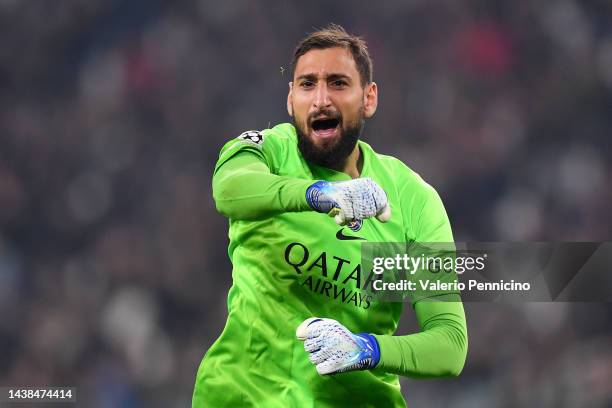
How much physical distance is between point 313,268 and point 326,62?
0.77 m

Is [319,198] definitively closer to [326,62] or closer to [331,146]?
[331,146]

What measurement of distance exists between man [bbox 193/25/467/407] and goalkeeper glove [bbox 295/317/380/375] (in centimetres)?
6

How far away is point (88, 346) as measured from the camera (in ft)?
20.0

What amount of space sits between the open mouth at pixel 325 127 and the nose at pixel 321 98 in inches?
2.4

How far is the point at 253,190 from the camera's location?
3.07 metres

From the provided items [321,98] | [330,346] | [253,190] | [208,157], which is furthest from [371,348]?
[208,157]

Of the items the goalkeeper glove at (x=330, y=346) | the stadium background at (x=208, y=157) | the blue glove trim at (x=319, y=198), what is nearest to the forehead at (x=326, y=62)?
the blue glove trim at (x=319, y=198)

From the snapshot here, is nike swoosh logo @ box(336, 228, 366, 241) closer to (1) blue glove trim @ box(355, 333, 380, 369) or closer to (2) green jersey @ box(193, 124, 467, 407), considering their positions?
(2) green jersey @ box(193, 124, 467, 407)

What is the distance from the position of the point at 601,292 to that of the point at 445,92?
2.04 m

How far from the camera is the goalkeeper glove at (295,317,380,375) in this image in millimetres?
2951

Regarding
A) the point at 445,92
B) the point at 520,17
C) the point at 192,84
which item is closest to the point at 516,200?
the point at 445,92

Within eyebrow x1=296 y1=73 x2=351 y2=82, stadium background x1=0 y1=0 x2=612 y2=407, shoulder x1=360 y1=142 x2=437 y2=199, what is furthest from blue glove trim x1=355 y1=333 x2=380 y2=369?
stadium background x1=0 y1=0 x2=612 y2=407

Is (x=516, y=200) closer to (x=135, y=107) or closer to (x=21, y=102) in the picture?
(x=135, y=107)

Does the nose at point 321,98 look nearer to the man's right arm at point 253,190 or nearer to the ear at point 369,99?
the ear at point 369,99
